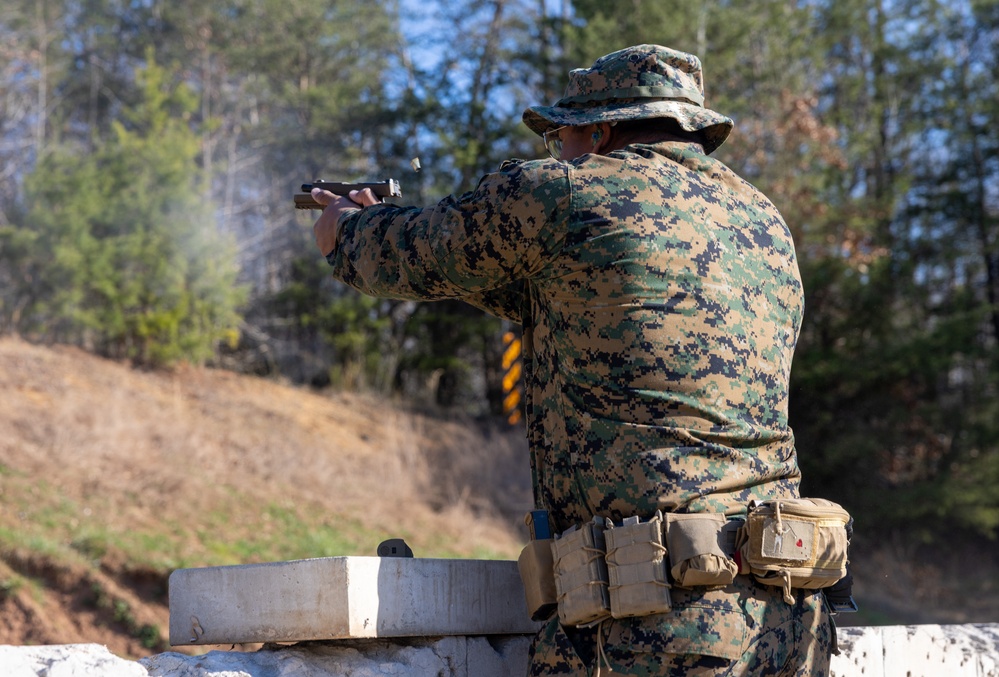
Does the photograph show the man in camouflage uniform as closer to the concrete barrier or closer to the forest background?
the concrete barrier

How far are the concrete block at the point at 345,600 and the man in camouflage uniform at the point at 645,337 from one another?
442mm

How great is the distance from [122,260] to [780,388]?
13173mm

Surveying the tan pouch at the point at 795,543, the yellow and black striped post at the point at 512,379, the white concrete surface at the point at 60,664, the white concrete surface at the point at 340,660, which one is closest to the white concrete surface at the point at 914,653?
the white concrete surface at the point at 340,660

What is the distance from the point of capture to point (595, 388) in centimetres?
231

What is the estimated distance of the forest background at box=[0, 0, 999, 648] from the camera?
14.2 metres

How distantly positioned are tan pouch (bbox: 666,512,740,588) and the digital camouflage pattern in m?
0.05

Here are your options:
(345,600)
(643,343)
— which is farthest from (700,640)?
(345,600)

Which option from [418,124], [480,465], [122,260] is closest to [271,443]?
[480,465]

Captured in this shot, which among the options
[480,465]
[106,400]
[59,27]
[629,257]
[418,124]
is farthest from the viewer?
[59,27]

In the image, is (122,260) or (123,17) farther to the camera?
(123,17)

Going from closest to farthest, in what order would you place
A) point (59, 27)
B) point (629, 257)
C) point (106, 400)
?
point (629, 257) < point (106, 400) < point (59, 27)

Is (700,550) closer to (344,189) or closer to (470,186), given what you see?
(344,189)

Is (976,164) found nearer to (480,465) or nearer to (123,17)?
(480,465)

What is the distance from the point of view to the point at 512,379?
54.5 ft
